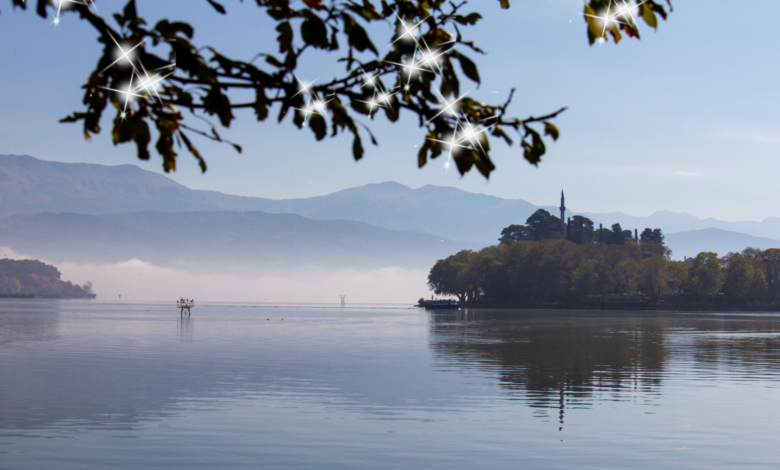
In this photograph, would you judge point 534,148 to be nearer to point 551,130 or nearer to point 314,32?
point 551,130

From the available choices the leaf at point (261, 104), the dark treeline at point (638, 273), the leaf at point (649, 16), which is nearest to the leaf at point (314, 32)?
the leaf at point (261, 104)

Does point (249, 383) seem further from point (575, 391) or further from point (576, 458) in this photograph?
point (576, 458)

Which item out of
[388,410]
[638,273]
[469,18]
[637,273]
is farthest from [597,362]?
[638,273]

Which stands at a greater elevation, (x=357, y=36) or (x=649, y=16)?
(x=649, y=16)

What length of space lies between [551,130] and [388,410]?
20195 millimetres

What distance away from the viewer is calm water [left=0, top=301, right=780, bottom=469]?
17703mm

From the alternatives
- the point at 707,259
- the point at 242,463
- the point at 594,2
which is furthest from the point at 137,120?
the point at 707,259

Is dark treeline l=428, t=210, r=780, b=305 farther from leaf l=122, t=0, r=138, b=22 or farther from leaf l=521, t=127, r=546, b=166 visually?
leaf l=122, t=0, r=138, b=22

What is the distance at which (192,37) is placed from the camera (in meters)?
5.27

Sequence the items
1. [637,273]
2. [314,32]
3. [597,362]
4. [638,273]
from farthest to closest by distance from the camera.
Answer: [638,273]
[637,273]
[597,362]
[314,32]

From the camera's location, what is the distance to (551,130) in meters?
5.93

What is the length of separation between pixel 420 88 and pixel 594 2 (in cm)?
164

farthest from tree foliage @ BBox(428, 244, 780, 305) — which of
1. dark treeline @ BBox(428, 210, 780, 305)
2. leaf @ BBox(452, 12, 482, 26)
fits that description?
leaf @ BBox(452, 12, 482, 26)

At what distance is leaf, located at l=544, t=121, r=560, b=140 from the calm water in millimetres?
12430
